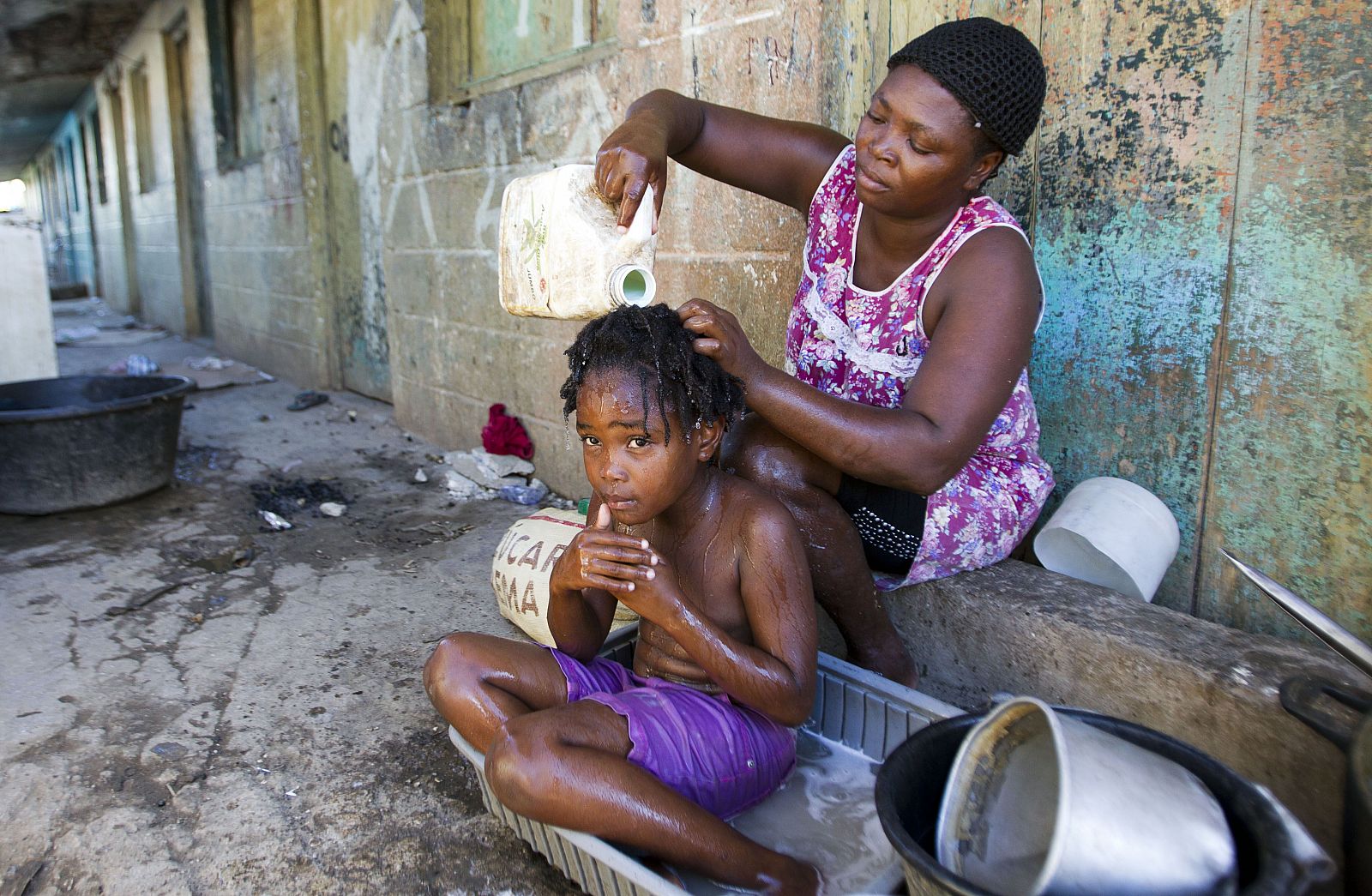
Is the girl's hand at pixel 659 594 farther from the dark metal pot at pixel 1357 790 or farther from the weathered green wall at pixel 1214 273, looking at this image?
the weathered green wall at pixel 1214 273

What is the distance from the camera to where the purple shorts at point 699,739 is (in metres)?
1.47

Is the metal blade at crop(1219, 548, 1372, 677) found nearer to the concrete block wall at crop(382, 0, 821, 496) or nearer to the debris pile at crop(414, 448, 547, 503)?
the concrete block wall at crop(382, 0, 821, 496)

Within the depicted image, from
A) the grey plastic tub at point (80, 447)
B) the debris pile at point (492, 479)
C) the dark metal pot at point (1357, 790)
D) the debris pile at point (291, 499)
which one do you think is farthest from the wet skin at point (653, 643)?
the grey plastic tub at point (80, 447)

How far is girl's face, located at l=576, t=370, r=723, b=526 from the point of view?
1452 millimetres

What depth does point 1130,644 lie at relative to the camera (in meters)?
1.69

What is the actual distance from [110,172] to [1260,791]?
15.2 m

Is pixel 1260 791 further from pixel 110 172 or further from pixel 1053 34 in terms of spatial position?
pixel 110 172

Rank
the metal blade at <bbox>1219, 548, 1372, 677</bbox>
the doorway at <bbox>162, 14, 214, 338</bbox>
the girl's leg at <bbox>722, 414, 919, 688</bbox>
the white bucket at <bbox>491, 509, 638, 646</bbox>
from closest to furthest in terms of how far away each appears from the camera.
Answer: the metal blade at <bbox>1219, 548, 1372, 677</bbox> < the girl's leg at <bbox>722, 414, 919, 688</bbox> < the white bucket at <bbox>491, 509, 638, 646</bbox> < the doorway at <bbox>162, 14, 214, 338</bbox>

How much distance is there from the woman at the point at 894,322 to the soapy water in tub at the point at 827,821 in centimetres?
23

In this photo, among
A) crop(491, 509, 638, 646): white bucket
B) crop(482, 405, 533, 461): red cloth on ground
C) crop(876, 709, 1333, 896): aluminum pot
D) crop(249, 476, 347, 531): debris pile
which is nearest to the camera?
crop(876, 709, 1333, 896): aluminum pot

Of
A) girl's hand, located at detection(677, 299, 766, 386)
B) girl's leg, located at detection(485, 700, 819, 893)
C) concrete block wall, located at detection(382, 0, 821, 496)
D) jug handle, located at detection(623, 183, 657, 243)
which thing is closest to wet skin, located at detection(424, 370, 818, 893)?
girl's leg, located at detection(485, 700, 819, 893)

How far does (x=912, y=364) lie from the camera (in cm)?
188

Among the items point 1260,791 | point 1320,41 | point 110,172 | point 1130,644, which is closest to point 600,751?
point 1260,791

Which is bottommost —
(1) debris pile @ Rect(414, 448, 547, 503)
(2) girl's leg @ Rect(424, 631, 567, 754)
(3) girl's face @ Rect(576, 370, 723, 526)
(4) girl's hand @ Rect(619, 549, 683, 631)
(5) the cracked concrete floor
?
(5) the cracked concrete floor
